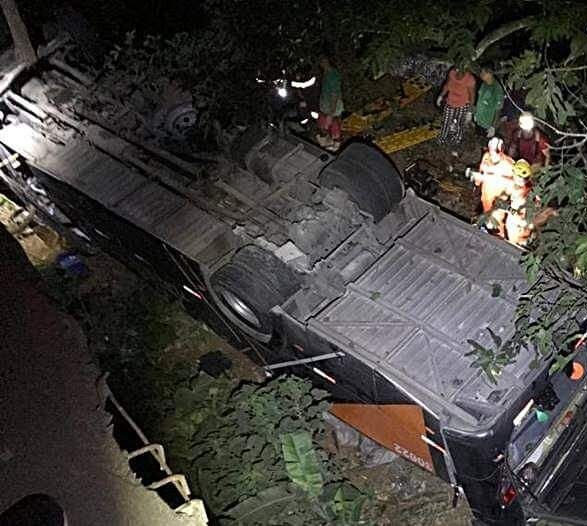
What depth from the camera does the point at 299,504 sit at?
6.59 metres

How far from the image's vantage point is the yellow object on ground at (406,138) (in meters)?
9.67

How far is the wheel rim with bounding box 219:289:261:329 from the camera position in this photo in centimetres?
653

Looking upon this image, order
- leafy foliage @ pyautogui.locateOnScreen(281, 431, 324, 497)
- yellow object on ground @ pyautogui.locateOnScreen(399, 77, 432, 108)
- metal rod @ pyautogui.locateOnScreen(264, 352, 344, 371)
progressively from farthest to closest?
yellow object on ground @ pyautogui.locateOnScreen(399, 77, 432, 108)
leafy foliage @ pyautogui.locateOnScreen(281, 431, 324, 497)
metal rod @ pyautogui.locateOnScreen(264, 352, 344, 371)

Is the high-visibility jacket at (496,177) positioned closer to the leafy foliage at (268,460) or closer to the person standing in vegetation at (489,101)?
the person standing in vegetation at (489,101)

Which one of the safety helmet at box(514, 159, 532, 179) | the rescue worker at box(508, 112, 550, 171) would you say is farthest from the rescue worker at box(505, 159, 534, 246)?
the rescue worker at box(508, 112, 550, 171)

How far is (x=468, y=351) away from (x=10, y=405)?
3568 millimetres

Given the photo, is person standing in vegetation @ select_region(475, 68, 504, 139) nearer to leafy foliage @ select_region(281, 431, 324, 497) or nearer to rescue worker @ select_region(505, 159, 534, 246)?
rescue worker @ select_region(505, 159, 534, 246)

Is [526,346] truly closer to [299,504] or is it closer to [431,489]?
[431,489]

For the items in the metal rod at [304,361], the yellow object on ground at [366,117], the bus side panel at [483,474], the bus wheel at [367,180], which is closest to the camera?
the bus side panel at [483,474]

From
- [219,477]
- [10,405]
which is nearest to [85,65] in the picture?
[219,477]

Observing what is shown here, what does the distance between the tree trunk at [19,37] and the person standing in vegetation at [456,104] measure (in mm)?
4824

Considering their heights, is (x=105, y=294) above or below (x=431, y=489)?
above

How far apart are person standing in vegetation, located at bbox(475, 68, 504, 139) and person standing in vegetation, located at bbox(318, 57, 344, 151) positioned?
162 centimetres

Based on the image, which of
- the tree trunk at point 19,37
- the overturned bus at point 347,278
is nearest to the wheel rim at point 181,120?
the overturned bus at point 347,278
